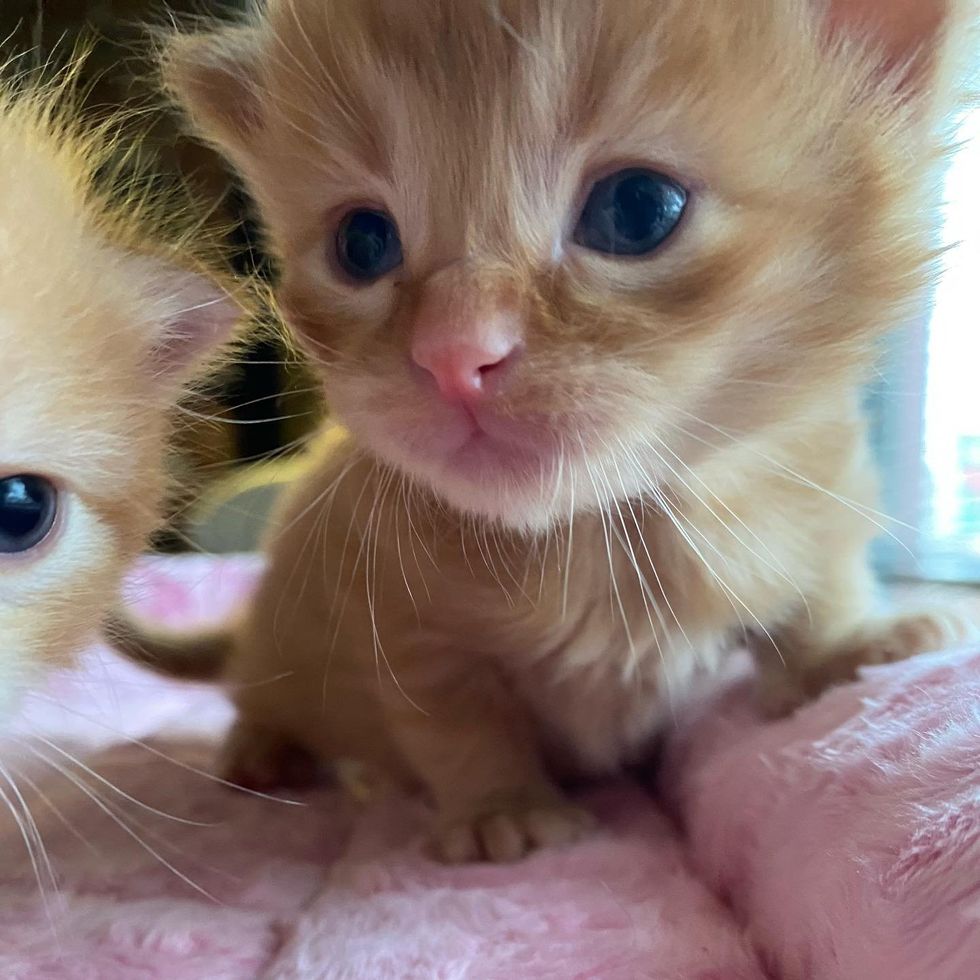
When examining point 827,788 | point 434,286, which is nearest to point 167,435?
point 434,286

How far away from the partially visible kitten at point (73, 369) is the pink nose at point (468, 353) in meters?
0.28

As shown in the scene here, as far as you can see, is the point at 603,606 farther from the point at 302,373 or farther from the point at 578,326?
the point at 302,373

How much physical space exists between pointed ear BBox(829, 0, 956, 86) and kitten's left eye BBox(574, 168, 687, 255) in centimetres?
19

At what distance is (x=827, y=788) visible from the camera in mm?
727

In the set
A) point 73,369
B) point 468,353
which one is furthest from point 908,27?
point 73,369

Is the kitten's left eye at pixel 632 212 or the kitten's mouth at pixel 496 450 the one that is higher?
the kitten's left eye at pixel 632 212

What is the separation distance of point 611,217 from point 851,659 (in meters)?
0.47

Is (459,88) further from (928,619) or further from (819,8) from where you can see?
(928,619)

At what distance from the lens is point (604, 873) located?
788 millimetres

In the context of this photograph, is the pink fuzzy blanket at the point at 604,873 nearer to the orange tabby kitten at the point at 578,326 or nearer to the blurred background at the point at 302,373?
the orange tabby kitten at the point at 578,326

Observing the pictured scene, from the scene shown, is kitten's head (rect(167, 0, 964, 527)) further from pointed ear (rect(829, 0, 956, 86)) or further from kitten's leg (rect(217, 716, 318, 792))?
kitten's leg (rect(217, 716, 318, 792))

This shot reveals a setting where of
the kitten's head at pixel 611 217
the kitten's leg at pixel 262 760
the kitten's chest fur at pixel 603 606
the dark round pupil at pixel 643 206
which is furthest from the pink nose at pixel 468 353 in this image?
the kitten's leg at pixel 262 760

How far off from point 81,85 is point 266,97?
1.18ft

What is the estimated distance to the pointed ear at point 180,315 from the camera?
89 cm
